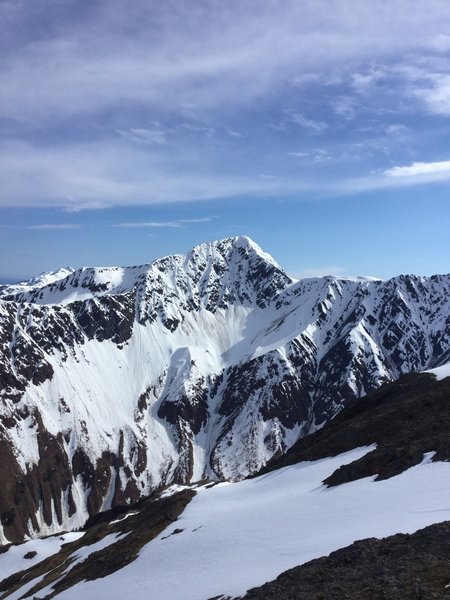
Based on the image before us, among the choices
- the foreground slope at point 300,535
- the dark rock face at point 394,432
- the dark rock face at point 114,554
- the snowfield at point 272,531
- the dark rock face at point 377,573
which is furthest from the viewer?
the dark rock face at point 114,554

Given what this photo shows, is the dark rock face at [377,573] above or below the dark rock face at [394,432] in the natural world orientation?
above

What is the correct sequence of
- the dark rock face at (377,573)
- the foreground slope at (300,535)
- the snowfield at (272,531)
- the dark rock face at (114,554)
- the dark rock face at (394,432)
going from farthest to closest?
the dark rock face at (114,554) → the dark rock face at (394,432) → the snowfield at (272,531) → the foreground slope at (300,535) → the dark rock face at (377,573)

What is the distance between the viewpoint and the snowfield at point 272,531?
1350 inches

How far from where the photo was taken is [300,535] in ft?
131

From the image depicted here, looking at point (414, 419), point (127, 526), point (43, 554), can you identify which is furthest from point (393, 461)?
point (43, 554)

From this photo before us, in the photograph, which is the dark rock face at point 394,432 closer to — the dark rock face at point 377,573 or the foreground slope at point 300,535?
the foreground slope at point 300,535

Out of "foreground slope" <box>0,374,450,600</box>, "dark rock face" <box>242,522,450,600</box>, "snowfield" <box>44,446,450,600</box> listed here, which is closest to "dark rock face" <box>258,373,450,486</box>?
"foreground slope" <box>0,374,450,600</box>

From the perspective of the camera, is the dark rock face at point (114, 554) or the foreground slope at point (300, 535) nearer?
the foreground slope at point (300, 535)

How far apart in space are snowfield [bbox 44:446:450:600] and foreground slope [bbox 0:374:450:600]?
0.17m

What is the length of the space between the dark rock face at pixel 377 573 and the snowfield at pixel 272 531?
267cm

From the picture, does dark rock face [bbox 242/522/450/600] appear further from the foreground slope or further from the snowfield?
the snowfield

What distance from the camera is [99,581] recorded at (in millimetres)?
55219

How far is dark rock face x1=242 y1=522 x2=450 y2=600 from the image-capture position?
23.1 metres

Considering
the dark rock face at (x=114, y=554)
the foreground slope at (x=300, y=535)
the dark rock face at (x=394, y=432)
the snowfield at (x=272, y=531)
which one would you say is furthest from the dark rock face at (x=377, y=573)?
the dark rock face at (x=114, y=554)
